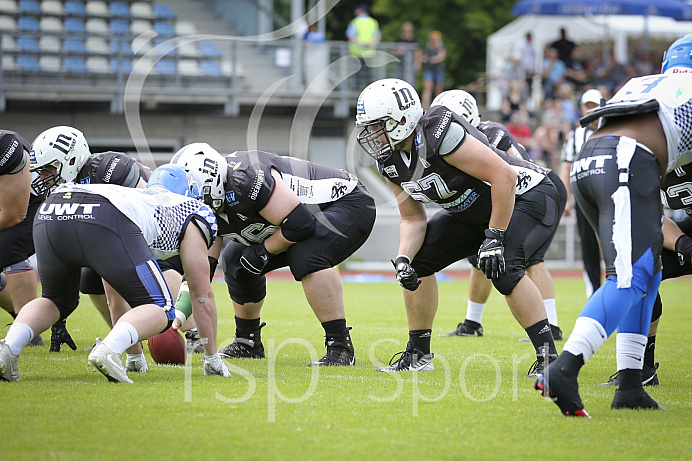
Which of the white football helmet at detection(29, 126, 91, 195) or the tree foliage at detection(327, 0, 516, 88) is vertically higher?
the tree foliage at detection(327, 0, 516, 88)

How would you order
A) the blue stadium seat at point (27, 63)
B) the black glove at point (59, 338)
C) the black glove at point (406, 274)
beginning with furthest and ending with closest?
1. the blue stadium seat at point (27, 63)
2. the black glove at point (59, 338)
3. the black glove at point (406, 274)

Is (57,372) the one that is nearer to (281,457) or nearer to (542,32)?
(281,457)

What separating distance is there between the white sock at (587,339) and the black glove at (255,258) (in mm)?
2613

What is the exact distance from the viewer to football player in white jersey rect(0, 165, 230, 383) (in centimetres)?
484

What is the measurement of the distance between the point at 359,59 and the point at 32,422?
16.4m

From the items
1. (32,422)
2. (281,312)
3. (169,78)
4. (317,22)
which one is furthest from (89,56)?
(32,422)

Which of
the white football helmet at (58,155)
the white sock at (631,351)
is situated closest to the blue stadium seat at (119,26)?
the white football helmet at (58,155)

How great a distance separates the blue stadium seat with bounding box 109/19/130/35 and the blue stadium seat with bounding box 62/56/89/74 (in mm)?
1510

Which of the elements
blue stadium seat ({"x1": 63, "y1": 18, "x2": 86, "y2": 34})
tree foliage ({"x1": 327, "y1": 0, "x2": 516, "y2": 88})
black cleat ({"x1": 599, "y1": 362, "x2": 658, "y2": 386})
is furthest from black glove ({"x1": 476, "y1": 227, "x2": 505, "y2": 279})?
tree foliage ({"x1": 327, "y1": 0, "x2": 516, "y2": 88})

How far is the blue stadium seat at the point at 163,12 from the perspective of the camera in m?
20.6

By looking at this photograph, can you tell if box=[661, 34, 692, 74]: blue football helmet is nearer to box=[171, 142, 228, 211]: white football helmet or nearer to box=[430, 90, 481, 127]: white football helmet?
box=[430, 90, 481, 127]: white football helmet

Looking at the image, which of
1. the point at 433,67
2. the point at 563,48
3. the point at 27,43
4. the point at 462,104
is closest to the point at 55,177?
the point at 462,104

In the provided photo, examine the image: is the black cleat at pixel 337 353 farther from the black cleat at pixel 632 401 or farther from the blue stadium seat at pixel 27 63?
the blue stadium seat at pixel 27 63

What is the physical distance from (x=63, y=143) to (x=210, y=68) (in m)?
14.1
